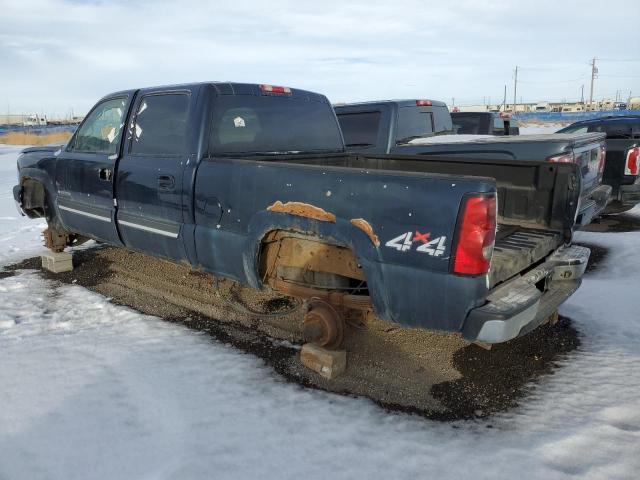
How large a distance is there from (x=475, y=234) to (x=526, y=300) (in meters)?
0.62

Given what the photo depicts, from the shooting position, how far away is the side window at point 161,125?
13.5ft

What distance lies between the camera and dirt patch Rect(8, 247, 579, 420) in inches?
129

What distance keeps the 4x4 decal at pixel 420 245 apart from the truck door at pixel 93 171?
3.03 m

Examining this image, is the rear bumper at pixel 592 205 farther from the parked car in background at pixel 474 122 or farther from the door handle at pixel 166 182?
the parked car in background at pixel 474 122

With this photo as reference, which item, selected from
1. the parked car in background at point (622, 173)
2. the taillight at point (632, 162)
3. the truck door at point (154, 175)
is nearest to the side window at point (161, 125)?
the truck door at point (154, 175)

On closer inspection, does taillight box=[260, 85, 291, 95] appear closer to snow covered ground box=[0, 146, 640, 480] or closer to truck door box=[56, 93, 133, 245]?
truck door box=[56, 93, 133, 245]

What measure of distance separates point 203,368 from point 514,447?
6.73 feet

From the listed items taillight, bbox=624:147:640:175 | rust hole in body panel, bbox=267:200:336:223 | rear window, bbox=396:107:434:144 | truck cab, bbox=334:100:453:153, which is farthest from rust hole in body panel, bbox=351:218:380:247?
taillight, bbox=624:147:640:175

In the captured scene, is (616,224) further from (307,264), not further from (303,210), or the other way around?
(303,210)

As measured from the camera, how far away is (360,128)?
699 cm

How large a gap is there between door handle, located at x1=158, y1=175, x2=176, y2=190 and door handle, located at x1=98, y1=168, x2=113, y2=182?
2.69 feet

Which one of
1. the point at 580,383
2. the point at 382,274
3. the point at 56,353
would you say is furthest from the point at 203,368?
the point at 580,383

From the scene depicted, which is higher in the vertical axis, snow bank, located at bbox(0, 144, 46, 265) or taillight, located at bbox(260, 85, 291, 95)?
taillight, located at bbox(260, 85, 291, 95)

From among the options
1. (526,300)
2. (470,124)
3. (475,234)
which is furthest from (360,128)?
(475,234)
